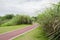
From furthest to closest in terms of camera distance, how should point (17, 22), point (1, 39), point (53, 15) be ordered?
→ point (17, 22) → point (1, 39) → point (53, 15)

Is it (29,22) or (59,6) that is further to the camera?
(29,22)

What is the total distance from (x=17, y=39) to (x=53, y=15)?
4.93 m

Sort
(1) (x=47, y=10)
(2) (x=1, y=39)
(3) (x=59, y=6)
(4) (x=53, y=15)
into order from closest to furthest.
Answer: (3) (x=59, y=6), (4) (x=53, y=15), (1) (x=47, y=10), (2) (x=1, y=39)

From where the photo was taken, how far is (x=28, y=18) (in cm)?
5341

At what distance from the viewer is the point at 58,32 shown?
39.1 feet

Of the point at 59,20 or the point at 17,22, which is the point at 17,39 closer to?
the point at 59,20

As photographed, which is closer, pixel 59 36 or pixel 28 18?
pixel 59 36

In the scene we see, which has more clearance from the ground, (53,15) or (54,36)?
(53,15)

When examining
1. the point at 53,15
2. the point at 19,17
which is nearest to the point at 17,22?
the point at 19,17

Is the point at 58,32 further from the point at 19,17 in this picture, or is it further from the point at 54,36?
the point at 19,17

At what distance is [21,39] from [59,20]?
559 cm

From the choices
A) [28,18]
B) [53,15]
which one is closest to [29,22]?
[28,18]

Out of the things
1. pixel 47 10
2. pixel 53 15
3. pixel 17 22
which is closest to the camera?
pixel 53 15

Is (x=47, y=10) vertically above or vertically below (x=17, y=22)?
above
